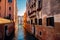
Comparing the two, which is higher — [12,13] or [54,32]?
[12,13]

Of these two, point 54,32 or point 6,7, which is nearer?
point 54,32

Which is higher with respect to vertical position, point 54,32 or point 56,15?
point 56,15

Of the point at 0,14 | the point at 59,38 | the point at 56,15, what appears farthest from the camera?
the point at 0,14

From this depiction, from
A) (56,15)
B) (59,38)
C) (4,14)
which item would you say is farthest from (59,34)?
(4,14)

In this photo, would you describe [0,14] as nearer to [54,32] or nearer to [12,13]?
[12,13]

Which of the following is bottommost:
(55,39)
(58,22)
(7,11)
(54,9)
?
(55,39)

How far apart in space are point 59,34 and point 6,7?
3154 cm

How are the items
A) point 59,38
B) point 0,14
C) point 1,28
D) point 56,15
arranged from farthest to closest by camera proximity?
1. point 0,14
2. point 1,28
3. point 56,15
4. point 59,38

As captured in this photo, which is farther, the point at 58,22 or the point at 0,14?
the point at 0,14

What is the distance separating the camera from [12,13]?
40.4m

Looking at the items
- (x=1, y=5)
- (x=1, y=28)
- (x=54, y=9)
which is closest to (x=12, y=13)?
(x=1, y=5)

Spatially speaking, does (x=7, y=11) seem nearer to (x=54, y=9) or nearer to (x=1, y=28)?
(x=1, y=28)

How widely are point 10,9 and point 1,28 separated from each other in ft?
79.9

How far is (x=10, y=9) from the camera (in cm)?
4041
